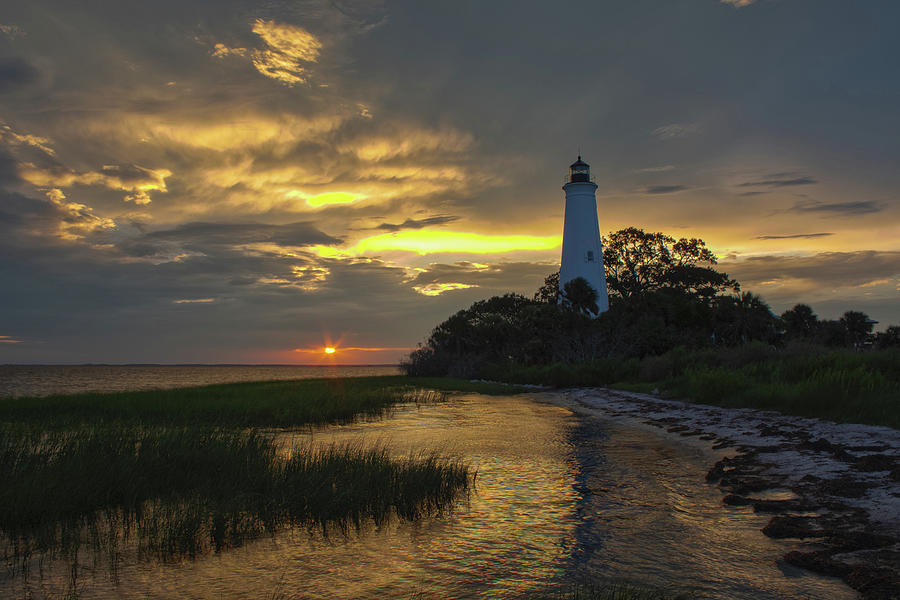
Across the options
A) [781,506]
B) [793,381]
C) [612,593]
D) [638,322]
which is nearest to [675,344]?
[638,322]

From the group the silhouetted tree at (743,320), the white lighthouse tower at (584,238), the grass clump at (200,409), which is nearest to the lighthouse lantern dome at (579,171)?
the white lighthouse tower at (584,238)

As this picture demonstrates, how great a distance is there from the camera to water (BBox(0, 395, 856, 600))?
6.51 m

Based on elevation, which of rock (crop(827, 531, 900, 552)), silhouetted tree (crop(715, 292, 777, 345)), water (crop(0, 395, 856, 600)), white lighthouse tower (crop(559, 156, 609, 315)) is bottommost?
water (crop(0, 395, 856, 600))

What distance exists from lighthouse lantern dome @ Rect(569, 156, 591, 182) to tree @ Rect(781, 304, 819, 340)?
22.5m

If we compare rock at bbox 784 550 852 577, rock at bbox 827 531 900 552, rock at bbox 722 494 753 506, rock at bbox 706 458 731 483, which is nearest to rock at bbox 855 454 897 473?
rock at bbox 706 458 731 483

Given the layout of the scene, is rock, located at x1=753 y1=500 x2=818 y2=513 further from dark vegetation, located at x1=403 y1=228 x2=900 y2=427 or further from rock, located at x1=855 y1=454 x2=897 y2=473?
dark vegetation, located at x1=403 y1=228 x2=900 y2=427

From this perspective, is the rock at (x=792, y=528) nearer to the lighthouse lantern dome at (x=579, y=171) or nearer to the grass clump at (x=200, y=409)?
the grass clump at (x=200, y=409)

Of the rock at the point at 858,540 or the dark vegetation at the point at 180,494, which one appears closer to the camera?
the rock at the point at 858,540

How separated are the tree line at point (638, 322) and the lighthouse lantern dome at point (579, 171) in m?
9.22

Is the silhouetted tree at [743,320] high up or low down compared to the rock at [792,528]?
up

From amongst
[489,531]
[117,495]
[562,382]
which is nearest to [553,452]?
[489,531]

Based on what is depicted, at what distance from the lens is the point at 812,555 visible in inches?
270

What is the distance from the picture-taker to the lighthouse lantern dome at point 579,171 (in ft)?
195

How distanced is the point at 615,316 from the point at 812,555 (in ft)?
155
